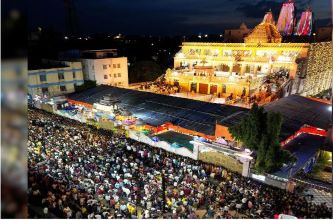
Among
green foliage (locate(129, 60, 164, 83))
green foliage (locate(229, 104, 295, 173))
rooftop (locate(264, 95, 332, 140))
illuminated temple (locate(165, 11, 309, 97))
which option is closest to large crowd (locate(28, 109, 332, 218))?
green foliage (locate(229, 104, 295, 173))

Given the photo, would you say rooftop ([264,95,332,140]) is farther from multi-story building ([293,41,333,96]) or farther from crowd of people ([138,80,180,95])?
crowd of people ([138,80,180,95])

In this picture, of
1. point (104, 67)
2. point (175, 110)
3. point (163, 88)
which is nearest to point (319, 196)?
point (175, 110)

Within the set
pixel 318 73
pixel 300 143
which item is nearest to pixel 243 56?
pixel 318 73

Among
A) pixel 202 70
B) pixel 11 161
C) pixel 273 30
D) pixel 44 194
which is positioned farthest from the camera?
pixel 273 30

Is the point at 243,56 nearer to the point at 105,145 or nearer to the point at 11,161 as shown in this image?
the point at 105,145

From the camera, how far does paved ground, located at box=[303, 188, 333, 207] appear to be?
12727 millimetres

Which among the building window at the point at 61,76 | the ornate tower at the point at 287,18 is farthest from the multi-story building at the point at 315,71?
the building window at the point at 61,76

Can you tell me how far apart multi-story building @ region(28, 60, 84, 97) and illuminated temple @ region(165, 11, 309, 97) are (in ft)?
39.7

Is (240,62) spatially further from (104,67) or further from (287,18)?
(104,67)

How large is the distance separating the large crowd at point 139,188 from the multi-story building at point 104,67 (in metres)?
21.5

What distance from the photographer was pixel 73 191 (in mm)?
12266

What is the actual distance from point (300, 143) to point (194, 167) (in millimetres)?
7587

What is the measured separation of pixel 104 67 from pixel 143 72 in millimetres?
8579

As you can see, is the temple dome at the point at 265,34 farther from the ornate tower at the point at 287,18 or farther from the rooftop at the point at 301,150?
the rooftop at the point at 301,150
